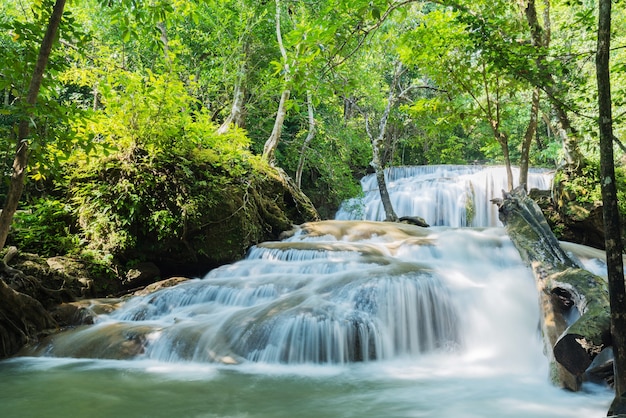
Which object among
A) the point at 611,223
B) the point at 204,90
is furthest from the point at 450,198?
the point at 611,223

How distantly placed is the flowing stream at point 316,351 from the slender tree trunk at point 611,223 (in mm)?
913

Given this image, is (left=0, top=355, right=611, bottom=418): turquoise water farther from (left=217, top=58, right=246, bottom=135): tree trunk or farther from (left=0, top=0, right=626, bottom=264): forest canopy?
(left=217, top=58, right=246, bottom=135): tree trunk

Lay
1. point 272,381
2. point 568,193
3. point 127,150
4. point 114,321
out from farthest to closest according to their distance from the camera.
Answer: point 568,193, point 127,150, point 114,321, point 272,381

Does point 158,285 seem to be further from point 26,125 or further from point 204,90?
point 204,90

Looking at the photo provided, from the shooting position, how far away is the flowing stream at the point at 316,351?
3.37 meters

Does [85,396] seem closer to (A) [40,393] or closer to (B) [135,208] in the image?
(A) [40,393]

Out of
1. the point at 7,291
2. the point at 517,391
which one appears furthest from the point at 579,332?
the point at 7,291

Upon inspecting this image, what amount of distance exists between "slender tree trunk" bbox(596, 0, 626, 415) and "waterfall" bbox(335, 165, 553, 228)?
12.5m

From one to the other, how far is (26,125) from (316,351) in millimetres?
3667

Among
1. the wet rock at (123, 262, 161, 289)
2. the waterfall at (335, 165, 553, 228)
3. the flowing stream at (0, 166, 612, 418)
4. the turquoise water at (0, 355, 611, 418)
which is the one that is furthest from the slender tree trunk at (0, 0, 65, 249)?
the waterfall at (335, 165, 553, 228)

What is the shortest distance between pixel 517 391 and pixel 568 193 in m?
8.93

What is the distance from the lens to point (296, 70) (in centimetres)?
428

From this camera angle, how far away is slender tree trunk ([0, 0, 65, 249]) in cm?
333

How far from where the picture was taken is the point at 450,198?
16500mm
